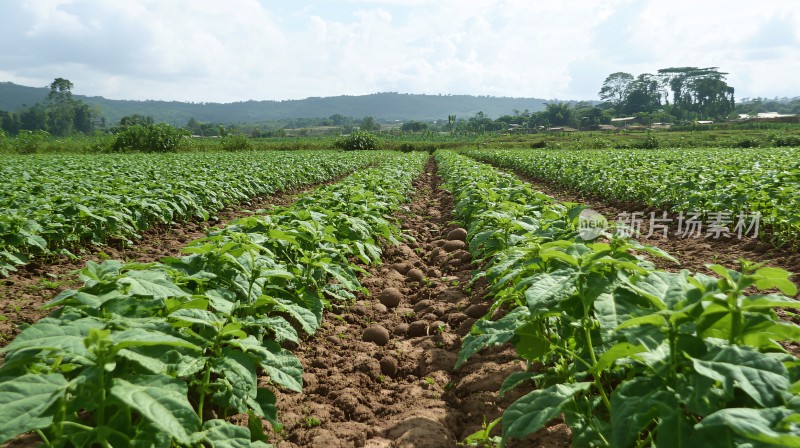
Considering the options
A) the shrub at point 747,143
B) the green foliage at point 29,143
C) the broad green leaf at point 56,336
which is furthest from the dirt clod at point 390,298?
the shrub at point 747,143

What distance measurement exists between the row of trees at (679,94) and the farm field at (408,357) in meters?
109

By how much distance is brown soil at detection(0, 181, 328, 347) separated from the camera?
→ 483 cm

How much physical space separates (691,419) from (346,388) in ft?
7.00

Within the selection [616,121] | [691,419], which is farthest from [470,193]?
[616,121]

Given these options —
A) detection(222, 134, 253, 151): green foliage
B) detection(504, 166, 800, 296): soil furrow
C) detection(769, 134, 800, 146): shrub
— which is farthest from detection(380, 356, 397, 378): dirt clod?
detection(769, 134, 800, 146): shrub

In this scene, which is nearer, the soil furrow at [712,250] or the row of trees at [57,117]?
the soil furrow at [712,250]

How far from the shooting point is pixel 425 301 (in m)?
5.05

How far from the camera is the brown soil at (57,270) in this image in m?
4.83

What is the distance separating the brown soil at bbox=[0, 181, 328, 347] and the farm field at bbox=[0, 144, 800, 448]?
1.05 metres

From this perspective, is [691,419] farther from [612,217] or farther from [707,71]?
[707,71]

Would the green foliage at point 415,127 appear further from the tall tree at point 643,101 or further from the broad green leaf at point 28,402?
the broad green leaf at point 28,402

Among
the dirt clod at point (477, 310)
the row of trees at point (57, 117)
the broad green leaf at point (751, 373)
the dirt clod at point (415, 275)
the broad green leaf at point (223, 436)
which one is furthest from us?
the row of trees at point (57, 117)

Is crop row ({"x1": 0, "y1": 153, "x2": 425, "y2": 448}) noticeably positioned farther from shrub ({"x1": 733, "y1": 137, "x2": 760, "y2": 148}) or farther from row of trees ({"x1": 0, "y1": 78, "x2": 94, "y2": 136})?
row of trees ({"x1": 0, "y1": 78, "x2": 94, "y2": 136})

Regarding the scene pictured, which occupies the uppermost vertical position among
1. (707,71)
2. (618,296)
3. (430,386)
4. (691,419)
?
(707,71)
